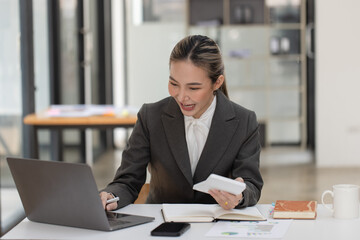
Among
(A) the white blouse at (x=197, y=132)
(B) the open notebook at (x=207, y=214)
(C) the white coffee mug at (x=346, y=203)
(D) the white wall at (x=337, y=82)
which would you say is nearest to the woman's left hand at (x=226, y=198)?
(B) the open notebook at (x=207, y=214)

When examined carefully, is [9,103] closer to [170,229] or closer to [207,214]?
[207,214]

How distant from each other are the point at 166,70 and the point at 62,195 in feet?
24.0

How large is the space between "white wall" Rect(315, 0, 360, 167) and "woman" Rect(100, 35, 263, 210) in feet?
17.2

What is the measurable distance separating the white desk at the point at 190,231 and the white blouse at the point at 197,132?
1.69ft

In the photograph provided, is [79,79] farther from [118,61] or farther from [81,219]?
[81,219]

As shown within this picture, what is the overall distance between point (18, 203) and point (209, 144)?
3.12 metres

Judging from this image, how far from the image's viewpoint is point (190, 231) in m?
2.19

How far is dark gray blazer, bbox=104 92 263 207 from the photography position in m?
2.75

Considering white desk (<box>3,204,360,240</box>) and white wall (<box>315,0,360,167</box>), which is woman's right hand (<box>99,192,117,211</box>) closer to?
white desk (<box>3,204,360,240</box>)

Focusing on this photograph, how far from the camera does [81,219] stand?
7.24ft

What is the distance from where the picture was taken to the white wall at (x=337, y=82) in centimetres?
785

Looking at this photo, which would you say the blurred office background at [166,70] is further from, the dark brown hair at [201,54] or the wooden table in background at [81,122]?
the dark brown hair at [201,54]

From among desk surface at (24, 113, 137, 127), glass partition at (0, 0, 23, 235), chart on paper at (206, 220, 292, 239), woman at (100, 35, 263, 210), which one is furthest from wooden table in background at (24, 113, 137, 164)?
chart on paper at (206, 220, 292, 239)

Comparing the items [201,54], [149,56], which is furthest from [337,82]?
[201,54]
